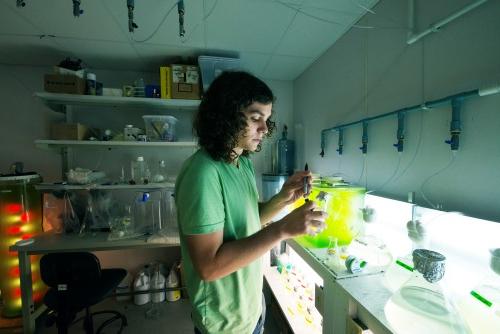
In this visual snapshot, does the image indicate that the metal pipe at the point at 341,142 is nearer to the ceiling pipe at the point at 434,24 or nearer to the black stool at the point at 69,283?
the ceiling pipe at the point at 434,24

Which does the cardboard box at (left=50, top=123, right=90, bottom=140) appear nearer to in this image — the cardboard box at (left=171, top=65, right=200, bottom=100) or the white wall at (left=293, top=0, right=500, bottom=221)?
the cardboard box at (left=171, top=65, right=200, bottom=100)

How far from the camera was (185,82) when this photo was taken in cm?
198

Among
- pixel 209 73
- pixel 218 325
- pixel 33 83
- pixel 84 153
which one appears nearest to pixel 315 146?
pixel 209 73

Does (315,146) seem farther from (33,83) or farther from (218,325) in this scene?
(33,83)

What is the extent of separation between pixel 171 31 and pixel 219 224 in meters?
1.55

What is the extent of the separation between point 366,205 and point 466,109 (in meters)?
0.60

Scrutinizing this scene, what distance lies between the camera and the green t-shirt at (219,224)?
63 cm

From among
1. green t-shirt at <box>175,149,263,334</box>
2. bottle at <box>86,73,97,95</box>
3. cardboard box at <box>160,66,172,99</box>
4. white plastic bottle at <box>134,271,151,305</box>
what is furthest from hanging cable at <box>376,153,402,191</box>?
bottle at <box>86,73,97,95</box>

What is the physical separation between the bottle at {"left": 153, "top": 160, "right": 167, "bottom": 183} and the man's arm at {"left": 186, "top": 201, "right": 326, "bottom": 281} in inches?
64.0

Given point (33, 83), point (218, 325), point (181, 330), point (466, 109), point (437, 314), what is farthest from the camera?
point (33, 83)

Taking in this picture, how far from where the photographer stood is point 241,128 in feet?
2.48

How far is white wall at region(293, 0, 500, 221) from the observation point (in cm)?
78

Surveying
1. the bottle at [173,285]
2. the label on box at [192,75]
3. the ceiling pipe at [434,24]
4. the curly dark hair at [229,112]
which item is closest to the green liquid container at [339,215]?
the curly dark hair at [229,112]

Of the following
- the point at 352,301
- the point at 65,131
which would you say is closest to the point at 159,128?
the point at 65,131
